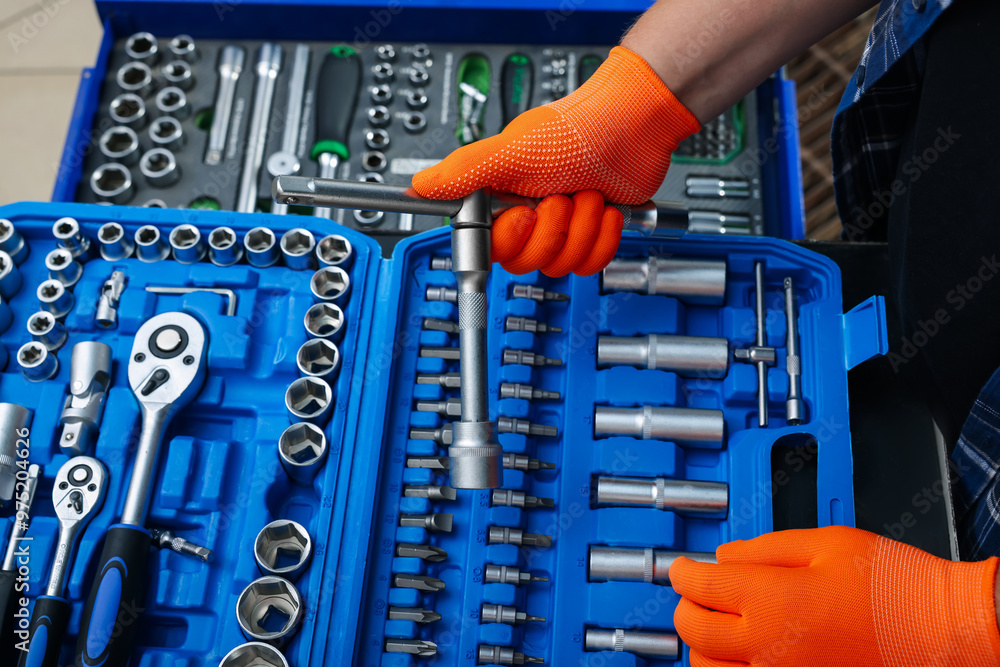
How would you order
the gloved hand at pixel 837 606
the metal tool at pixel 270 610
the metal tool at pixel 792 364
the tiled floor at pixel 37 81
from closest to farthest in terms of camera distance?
the gloved hand at pixel 837 606, the metal tool at pixel 270 610, the metal tool at pixel 792 364, the tiled floor at pixel 37 81

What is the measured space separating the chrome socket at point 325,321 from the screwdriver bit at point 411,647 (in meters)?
0.41

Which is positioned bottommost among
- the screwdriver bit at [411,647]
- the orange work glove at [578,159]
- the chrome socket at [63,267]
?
the screwdriver bit at [411,647]

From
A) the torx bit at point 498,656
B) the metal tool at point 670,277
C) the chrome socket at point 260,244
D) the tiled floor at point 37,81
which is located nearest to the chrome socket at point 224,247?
the chrome socket at point 260,244

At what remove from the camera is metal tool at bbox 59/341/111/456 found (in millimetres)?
957

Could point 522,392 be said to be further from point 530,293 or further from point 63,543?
point 63,543

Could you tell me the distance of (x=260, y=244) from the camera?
1.08m

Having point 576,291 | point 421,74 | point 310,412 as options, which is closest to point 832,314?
point 576,291

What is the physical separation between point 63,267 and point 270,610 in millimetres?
560

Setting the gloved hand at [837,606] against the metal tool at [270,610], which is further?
the metal tool at [270,610]

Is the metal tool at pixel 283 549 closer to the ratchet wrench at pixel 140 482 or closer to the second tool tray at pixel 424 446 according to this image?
the second tool tray at pixel 424 446

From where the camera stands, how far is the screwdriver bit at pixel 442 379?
1.02 m

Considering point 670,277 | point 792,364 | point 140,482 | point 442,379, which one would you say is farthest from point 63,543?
point 792,364

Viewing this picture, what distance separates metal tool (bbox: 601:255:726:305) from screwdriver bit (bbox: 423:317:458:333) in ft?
0.73

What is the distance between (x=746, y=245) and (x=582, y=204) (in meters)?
0.27
